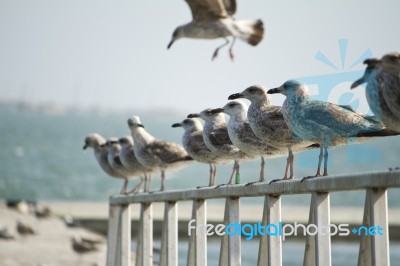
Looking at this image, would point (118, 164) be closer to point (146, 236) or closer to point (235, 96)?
point (146, 236)

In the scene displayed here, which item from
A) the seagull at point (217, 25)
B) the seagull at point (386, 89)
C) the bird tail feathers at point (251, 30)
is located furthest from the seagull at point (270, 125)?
the seagull at point (386, 89)

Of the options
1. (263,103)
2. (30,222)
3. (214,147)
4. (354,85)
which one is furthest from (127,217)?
(30,222)

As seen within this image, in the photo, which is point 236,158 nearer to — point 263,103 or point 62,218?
point 263,103

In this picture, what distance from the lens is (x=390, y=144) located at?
88.4m

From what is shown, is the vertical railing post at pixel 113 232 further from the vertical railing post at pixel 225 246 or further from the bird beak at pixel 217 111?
the vertical railing post at pixel 225 246

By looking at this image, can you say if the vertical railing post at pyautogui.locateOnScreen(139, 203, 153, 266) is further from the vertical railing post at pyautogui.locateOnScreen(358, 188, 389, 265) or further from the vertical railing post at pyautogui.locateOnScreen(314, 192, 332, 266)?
the vertical railing post at pyautogui.locateOnScreen(358, 188, 389, 265)

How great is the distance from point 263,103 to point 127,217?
308cm

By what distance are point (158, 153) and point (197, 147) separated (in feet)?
4.96

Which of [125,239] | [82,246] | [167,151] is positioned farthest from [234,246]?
[82,246]

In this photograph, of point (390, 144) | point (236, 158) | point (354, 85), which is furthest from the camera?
point (390, 144)

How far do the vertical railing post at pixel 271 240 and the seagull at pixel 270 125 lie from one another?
275 mm

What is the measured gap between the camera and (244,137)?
348 inches

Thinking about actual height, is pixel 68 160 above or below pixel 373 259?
above

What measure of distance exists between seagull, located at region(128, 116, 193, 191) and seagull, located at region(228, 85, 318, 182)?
271cm
